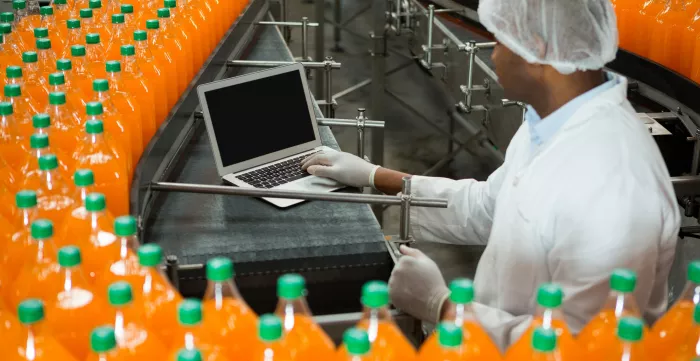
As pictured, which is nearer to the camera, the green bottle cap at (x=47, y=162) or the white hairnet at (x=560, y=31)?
the green bottle cap at (x=47, y=162)

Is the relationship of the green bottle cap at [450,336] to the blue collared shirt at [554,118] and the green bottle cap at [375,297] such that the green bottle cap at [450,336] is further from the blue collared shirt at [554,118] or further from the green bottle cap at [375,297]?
the blue collared shirt at [554,118]

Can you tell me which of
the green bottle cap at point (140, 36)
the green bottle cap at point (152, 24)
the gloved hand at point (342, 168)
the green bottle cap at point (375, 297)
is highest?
the green bottle cap at point (152, 24)

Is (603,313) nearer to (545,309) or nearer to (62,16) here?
(545,309)

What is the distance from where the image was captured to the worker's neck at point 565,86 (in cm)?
184

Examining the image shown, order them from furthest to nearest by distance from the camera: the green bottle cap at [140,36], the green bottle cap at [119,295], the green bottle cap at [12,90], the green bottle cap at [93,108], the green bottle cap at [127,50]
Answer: the green bottle cap at [140,36] < the green bottle cap at [127,50] < the green bottle cap at [12,90] < the green bottle cap at [93,108] < the green bottle cap at [119,295]

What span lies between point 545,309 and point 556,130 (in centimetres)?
80

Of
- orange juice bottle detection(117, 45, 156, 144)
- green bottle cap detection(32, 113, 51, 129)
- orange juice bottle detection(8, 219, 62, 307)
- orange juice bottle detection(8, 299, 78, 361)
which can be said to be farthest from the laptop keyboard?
orange juice bottle detection(8, 299, 78, 361)

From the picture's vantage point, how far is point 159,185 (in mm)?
2109

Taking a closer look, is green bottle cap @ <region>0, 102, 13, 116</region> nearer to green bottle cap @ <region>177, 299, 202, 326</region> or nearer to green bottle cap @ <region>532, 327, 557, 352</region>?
green bottle cap @ <region>177, 299, 202, 326</region>

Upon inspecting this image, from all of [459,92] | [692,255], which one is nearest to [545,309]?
[692,255]

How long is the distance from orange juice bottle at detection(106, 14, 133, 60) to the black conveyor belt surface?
0.43 metres

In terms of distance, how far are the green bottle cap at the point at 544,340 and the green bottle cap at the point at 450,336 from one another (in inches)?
3.5

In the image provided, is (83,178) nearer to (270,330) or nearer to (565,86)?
(270,330)

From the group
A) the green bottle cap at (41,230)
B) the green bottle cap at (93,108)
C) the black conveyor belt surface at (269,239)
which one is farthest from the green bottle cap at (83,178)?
the black conveyor belt surface at (269,239)
